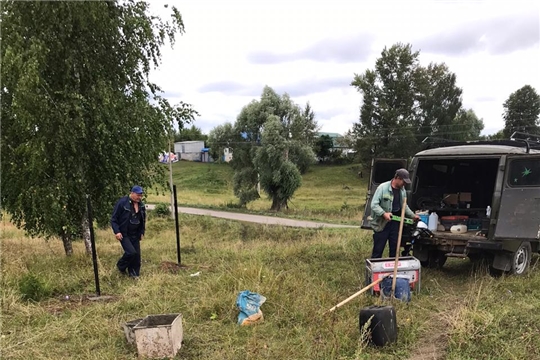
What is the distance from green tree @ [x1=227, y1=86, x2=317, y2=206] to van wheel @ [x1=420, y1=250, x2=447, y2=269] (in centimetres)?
1823

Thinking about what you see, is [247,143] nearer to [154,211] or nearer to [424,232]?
[154,211]

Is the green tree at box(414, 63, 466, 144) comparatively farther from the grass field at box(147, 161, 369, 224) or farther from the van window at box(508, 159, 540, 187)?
the van window at box(508, 159, 540, 187)

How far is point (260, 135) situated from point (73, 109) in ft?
64.2

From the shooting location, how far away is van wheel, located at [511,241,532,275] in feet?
21.2

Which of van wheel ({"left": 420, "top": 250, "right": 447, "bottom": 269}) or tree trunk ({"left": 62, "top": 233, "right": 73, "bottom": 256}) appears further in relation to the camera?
tree trunk ({"left": 62, "top": 233, "right": 73, "bottom": 256})

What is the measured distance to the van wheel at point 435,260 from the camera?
7.77 meters

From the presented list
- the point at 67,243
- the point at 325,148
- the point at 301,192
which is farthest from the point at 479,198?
the point at 325,148

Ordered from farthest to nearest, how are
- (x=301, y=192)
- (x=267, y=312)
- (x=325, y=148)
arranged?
(x=325, y=148) < (x=301, y=192) < (x=267, y=312)

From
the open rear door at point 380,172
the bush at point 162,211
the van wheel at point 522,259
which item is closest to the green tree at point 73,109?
the open rear door at point 380,172

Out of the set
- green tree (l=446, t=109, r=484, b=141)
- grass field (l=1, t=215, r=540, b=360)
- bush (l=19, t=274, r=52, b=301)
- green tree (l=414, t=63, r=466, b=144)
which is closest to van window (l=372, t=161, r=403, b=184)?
grass field (l=1, t=215, r=540, b=360)

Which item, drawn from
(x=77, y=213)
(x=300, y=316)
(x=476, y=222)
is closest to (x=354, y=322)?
(x=300, y=316)

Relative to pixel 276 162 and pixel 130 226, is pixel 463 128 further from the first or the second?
pixel 130 226

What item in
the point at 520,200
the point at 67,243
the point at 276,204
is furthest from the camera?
the point at 276,204

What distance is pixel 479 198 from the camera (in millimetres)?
8898
